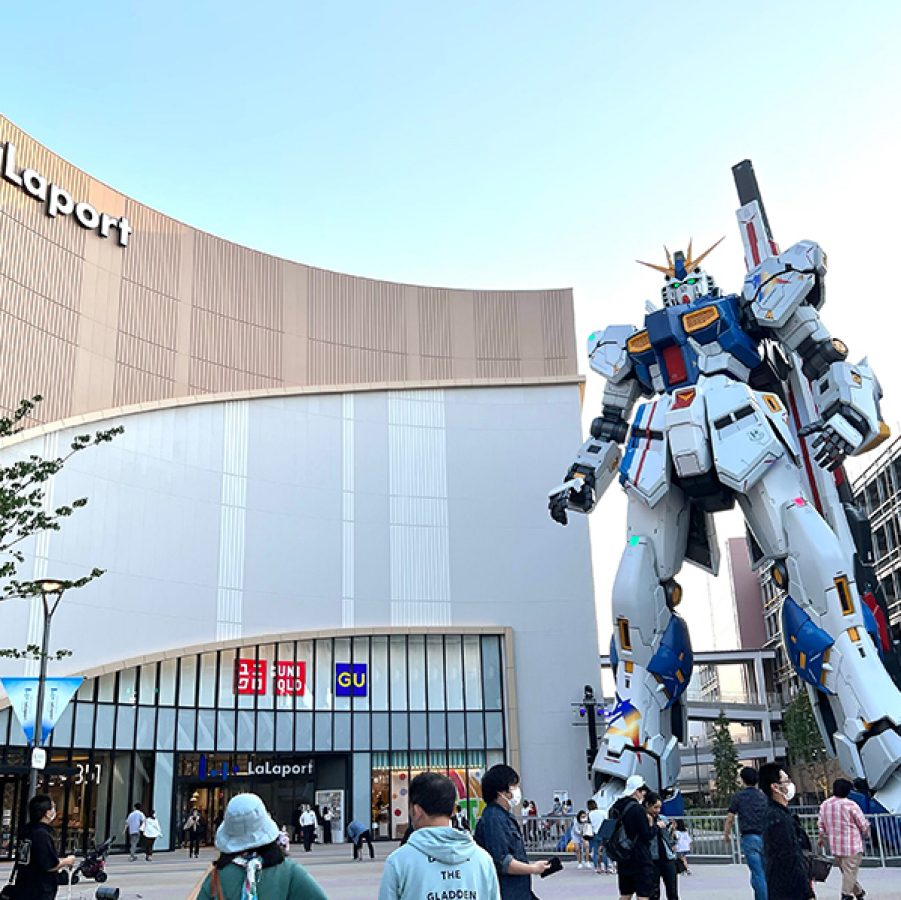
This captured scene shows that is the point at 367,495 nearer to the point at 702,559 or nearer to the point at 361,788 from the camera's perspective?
the point at 361,788

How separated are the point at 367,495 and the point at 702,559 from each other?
19909mm

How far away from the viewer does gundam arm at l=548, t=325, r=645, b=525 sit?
17578 mm

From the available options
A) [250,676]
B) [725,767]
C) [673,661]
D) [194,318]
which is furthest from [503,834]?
[725,767]

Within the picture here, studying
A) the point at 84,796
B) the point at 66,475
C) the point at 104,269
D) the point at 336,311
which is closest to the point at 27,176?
the point at 104,269

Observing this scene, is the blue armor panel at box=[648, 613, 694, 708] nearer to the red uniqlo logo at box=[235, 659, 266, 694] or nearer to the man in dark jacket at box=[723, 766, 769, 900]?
the man in dark jacket at box=[723, 766, 769, 900]

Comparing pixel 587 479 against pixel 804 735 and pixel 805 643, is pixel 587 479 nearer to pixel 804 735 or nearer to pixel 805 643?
pixel 805 643

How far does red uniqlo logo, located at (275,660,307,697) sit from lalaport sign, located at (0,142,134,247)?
47.8 ft

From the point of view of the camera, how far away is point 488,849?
567 centimetres

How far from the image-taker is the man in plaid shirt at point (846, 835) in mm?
9180

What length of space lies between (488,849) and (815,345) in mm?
12470

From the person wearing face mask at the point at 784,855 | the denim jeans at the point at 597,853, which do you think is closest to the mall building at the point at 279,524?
the denim jeans at the point at 597,853

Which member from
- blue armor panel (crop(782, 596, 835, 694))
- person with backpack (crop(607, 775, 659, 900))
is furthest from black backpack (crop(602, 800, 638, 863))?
blue armor panel (crop(782, 596, 835, 694))

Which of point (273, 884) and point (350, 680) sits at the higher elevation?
point (350, 680)

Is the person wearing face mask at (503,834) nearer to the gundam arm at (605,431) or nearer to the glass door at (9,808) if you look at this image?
the gundam arm at (605,431)
